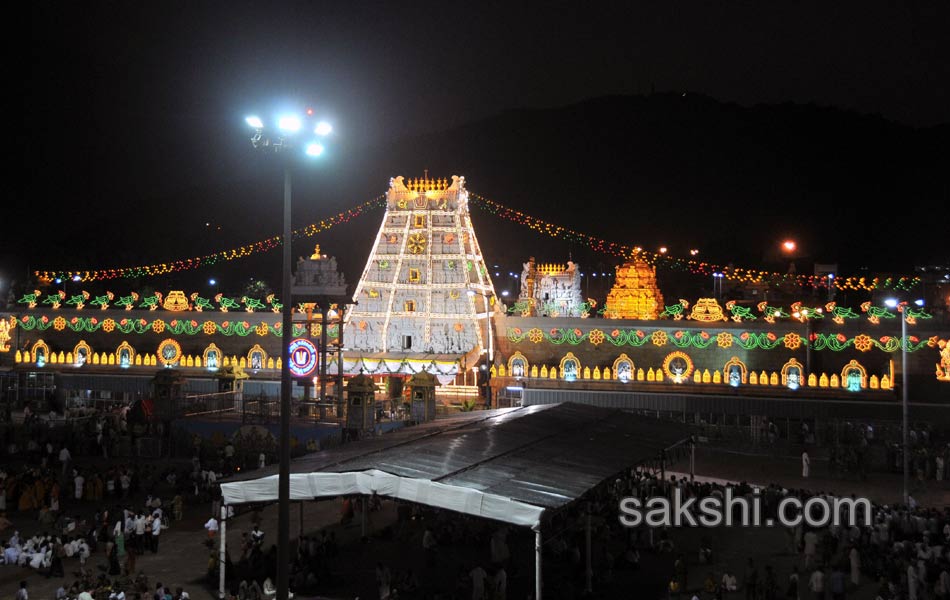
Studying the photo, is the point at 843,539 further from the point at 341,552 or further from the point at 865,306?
the point at 865,306

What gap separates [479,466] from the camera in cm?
1633

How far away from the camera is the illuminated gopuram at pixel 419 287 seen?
44.0 meters

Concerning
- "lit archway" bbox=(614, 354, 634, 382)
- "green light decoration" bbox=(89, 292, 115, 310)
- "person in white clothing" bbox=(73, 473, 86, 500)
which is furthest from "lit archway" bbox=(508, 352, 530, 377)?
"green light decoration" bbox=(89, 292, 115, 310)

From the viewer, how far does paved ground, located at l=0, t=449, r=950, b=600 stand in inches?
685

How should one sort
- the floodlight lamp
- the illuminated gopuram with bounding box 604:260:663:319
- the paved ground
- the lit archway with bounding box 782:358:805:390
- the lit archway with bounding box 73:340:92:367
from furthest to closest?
the lit archway with bounding box 73:340:92:367 < the illuminated gopuram with bounding box 604:260:663:319 < the lit archway with bounding box 782:358:805:390 < the paved ground < the floodlight lamp

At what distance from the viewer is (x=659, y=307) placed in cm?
5100

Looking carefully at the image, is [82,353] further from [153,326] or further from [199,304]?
[199,304]

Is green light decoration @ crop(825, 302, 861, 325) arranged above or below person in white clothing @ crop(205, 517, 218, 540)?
above

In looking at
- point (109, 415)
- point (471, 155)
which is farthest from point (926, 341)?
point (471, 155)

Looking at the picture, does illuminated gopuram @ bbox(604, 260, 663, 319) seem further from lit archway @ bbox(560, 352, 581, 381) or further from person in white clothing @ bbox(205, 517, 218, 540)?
person in white clothing @ bbox(205, 517, 218, 540)

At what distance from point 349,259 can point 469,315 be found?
65.6m

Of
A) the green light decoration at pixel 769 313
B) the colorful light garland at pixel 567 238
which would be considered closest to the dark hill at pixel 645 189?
the colorful light garland at pixel 567 238

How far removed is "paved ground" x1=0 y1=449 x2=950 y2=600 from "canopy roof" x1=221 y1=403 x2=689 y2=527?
88.5 inches

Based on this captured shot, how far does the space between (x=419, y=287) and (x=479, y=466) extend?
28675mm
